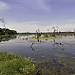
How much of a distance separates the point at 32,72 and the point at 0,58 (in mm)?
4284

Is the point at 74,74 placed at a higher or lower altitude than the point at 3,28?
lower

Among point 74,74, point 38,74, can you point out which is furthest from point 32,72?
point 74,74

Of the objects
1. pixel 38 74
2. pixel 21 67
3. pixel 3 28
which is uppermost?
pixel 3 28

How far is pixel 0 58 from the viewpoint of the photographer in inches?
317

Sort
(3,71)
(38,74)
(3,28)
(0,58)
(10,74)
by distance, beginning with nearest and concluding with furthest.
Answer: (10,74)
(3,71)
(38,74)
(0,58)
(3,28)

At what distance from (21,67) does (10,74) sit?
1.20m

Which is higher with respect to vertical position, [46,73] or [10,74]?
[10,74]

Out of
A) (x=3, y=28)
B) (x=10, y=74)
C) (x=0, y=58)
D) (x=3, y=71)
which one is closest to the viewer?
(x=10, y=74)

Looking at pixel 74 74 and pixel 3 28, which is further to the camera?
pixel 3 28

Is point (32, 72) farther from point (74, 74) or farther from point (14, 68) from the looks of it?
point (74, 74)

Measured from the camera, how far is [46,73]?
5.88 metres

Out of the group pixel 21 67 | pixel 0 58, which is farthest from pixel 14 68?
pixel 0 58

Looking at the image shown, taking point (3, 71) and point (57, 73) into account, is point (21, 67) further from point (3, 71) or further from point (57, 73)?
point (57, 73)

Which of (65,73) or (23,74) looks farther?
(65,73)
